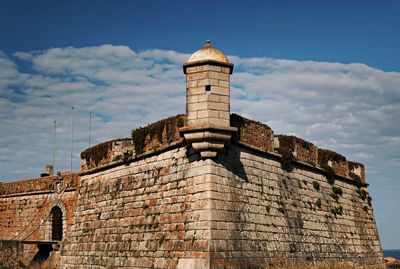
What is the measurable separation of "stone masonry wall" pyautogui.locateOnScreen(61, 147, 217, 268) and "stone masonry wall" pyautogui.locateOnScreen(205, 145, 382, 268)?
0.60 meters

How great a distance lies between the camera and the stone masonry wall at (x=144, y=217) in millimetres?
15468

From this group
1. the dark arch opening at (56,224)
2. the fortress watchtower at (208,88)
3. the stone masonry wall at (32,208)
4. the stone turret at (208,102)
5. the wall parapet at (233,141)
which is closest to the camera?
the stone turret at (208,102)

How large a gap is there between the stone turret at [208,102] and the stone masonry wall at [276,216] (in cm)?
72

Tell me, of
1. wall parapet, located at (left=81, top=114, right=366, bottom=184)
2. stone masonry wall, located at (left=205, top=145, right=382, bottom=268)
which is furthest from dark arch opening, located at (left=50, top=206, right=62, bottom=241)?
stone masonry wall, located at (left=205, top=145, right=382, bottom=268)

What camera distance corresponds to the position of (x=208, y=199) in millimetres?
15148

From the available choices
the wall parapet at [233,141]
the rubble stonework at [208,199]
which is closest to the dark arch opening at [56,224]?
the rubble stonework at [208,199]

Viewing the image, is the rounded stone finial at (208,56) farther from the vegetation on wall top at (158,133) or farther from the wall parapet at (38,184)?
the wall parapet at (38,184)

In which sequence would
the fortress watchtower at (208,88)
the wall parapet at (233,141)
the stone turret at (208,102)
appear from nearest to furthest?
the stone turret at (208,102), the fortress watchtower at (208,88), the wall parapet at (233,141)

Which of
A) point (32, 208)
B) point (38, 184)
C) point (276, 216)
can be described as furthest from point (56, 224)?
point (276, 216)

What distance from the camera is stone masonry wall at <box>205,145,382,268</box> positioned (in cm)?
1540

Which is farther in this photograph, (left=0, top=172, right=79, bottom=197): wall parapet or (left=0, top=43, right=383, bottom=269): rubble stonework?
(left=0, top=172, right=79, bottom=197): wall parapet

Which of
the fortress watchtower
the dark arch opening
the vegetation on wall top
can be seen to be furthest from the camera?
the dark arch opening

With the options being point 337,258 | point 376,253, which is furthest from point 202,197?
point 376,253

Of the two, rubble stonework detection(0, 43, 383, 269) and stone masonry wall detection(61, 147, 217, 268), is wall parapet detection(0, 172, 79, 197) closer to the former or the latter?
rubble stonework detection(0, 43, 383, 269)
